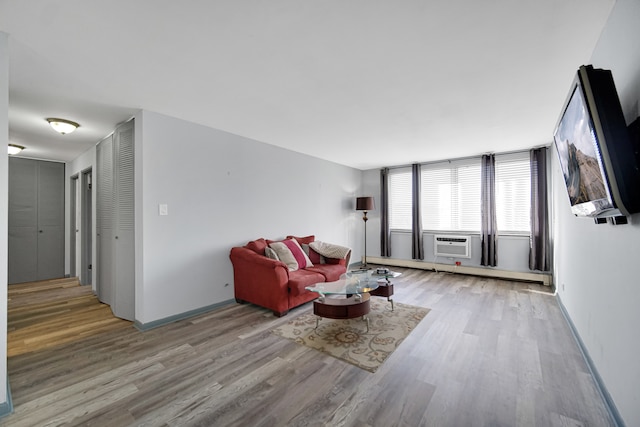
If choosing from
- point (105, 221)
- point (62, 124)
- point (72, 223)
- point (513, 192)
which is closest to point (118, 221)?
point (105, 221)

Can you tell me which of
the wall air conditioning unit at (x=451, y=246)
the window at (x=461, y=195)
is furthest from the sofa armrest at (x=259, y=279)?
the window at (x=461, y=195)

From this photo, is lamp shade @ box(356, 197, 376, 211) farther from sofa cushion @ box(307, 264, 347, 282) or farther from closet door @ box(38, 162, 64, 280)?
closet door @ box(38, 162, 64, 280)

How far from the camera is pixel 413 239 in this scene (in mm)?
6254

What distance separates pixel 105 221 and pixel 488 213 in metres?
6.58

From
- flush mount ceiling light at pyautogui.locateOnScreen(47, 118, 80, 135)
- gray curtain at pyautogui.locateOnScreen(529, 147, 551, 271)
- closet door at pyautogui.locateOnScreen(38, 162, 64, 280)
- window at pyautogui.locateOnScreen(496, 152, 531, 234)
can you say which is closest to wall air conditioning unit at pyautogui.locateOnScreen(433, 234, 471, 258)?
window at pyautogui.locateOnScreen(496, 152, 531, 234)

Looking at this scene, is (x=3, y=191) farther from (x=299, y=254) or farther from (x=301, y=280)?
(x=299, y=254)

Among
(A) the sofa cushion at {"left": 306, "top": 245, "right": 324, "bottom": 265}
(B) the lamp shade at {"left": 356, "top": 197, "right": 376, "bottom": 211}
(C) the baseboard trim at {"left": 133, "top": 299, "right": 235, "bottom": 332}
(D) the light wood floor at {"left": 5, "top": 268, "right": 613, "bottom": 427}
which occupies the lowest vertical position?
(D) the light wood floor at {"left": 5, "top": 268, "right": 613, "bottom": 427}

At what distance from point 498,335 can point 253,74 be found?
11.7 feet

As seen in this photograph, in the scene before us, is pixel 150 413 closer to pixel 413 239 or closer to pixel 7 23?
pixel 7 23

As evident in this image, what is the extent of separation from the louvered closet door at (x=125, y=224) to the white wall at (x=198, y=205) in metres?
0.19

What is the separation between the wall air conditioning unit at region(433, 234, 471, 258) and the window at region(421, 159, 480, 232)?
0.78 ft

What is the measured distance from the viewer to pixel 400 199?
261 inches

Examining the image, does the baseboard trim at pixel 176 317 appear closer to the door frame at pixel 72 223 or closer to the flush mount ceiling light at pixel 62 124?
the flush mount ceiling light at pixel 62 124

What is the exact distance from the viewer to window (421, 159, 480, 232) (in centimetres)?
563
